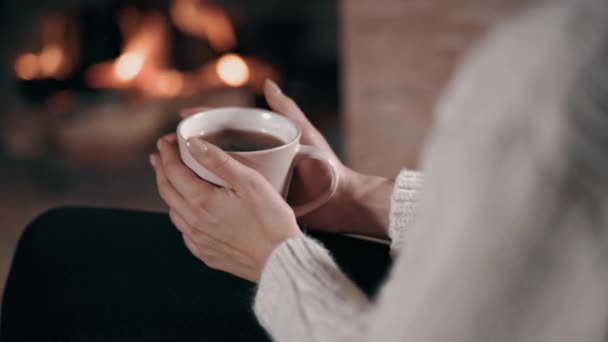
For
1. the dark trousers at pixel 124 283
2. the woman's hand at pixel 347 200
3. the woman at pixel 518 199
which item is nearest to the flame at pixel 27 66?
the dark trousers at pixel 124 283

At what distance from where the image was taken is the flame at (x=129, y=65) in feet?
5.17

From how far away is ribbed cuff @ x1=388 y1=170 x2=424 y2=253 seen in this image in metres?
0.76

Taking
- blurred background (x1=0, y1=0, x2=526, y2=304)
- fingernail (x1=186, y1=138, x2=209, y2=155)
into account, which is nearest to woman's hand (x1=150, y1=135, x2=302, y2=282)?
fingernail (x1=186, y1=138, x2=209, y2=155)

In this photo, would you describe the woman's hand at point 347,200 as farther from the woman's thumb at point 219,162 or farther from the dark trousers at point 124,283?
the woman's thumb at point 219,162

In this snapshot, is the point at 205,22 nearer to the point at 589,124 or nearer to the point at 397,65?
the point at 397,65

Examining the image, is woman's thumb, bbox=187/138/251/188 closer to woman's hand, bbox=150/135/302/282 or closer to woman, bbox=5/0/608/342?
woman's hand, bbox=150/135/302/282

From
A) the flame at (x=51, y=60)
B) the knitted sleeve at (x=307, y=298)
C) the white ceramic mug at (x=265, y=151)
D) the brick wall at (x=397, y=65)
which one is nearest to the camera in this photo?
the knitted sleeve at (x=307, y=298)

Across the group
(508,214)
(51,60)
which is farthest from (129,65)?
(508,214)

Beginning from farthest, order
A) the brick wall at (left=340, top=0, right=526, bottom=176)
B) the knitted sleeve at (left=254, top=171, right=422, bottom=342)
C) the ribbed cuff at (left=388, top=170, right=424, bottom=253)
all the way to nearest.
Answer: the brick wall at (left=340, top=0, right=526, bottom=176)
the ribbed cuff at (left=388, top=170, right=424, bottom=253)
the knitted sleeve at (left=254, top=171, right=422, bottom=342)

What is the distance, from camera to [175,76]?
63.1 inches

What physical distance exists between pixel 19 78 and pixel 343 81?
2.30 feet

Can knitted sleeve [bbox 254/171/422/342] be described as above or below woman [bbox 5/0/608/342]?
below

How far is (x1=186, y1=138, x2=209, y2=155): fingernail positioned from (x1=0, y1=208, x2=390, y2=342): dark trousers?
7.2 inches

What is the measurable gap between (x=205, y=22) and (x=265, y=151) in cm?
100
